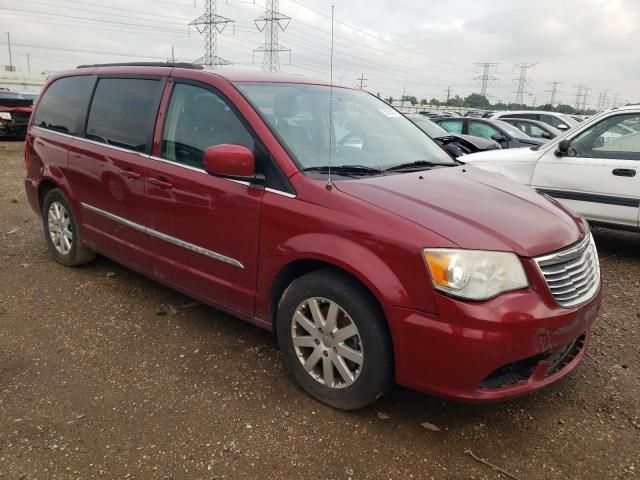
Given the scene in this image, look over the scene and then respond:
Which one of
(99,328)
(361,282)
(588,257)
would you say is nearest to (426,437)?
(361,282)

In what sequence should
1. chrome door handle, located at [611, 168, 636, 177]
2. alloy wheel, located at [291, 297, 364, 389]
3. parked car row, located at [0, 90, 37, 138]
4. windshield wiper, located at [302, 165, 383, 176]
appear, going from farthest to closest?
parked car row, located at [0, 90, 37, 138] → chrome door handle, located at [611, 168, 636, 177] → windshield wiper, located at [302, 165, 383, 176] → alloy wheel, located at [291, 297, 364, 389]

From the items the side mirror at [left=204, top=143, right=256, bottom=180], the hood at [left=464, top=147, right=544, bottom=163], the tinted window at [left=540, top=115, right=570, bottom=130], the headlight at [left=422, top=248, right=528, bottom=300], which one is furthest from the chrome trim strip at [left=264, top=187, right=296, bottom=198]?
the tinted window at [left=540, top=115, right=570, bottom=130]

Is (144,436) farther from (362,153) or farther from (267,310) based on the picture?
(362,153)

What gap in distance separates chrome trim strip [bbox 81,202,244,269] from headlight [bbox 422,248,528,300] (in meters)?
1.23

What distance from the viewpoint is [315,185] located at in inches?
107

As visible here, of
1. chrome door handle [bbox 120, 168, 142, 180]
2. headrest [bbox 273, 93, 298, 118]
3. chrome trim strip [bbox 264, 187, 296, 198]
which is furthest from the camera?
chrome door handle [bbox 120, 168, 142, 180]

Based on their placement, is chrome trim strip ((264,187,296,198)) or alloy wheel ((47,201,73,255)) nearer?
chrome trim strip ((264,187,296,198))

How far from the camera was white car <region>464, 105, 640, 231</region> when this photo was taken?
210 inches

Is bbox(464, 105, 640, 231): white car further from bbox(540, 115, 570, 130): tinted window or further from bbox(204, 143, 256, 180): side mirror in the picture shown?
bbox(540, 115, 570, 130): tinted window

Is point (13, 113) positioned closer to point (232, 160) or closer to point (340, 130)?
point (340, 130)

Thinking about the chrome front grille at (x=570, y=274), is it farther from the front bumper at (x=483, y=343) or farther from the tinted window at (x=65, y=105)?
the tinted window at (x=65, y=105)

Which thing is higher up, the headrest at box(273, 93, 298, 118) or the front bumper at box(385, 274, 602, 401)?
the headrest at box(273, 93, 298, 118)

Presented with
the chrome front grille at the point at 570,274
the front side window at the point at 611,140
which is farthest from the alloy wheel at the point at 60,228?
the front side window at the point at 611,140

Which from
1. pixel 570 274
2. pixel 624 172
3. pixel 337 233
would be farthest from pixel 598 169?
pixel 337 233
